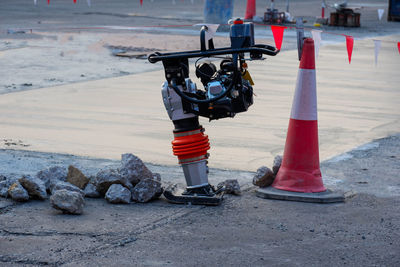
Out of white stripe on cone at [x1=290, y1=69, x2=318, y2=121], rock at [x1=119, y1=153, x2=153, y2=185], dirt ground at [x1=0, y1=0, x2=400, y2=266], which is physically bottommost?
dirt ground at [x1=0, y1=0, x2=400, y2=266]

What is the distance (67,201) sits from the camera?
530 cm

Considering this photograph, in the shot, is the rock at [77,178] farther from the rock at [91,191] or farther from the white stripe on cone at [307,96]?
the white stripe on cone at [307,96]

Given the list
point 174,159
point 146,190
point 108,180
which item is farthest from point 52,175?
point 174,159

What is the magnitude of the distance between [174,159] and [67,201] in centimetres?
201

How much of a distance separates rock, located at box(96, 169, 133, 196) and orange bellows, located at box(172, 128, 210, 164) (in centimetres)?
48

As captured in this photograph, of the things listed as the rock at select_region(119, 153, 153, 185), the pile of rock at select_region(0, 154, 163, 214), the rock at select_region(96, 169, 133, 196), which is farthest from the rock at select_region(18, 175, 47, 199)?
the rock at select_region(119, 153, 153, 185)

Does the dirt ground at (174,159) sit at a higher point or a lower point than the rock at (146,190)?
lower

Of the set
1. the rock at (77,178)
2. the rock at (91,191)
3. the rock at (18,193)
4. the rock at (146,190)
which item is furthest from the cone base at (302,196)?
the rock at (18,193)

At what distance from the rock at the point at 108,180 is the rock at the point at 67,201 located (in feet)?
1.19

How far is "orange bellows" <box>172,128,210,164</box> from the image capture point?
18.1ft

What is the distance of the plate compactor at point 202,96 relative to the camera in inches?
210

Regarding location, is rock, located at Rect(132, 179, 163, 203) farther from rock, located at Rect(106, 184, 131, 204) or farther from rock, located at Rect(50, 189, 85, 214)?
rock, located at Rect(50, 189, 85, 214)

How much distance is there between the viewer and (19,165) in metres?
6.70

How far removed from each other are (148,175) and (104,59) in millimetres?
9290
